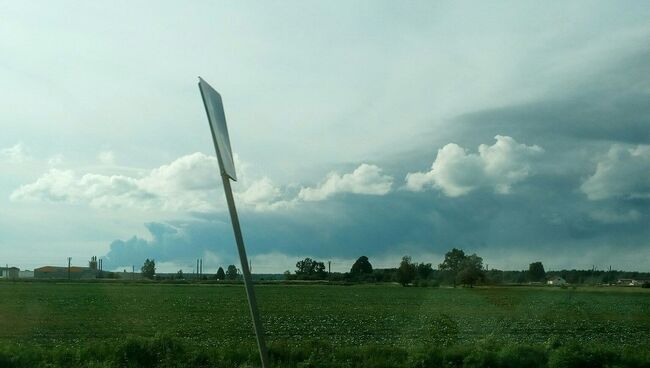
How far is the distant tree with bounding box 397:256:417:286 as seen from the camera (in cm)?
9806

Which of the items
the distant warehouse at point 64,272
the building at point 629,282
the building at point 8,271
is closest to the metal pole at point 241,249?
the building at point 629,282

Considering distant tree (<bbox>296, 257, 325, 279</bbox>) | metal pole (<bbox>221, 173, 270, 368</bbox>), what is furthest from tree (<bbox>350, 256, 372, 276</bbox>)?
metal pole (<bbox>221, 173, 270, 368</bbox>)

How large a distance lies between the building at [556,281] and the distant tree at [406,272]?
92.0 feet

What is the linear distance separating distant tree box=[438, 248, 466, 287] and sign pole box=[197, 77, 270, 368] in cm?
5919

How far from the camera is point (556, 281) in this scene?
7000 cm

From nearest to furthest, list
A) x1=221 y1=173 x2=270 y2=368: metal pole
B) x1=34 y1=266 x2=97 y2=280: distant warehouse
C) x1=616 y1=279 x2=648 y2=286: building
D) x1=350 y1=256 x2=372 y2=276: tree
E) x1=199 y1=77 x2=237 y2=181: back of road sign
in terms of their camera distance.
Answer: x1=199 y1=77 x2=237 y2=181: back of road sign
x1=221 y1=173 x2=270 y2=368: metal pole
x1=616 y1=279 x2=648 y2=286: building
x1=350 y1=256 x2=372 y2=276: tree
x1=34 y1=266 x2=97 y2=280: distant warehouse

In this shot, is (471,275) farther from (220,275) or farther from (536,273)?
(220,275)

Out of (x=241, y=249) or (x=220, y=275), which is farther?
(x=220, y=275)

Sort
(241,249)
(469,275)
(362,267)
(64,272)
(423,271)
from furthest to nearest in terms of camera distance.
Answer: (64,272) → (362,267) → (423,271) → (469,275) → (241,249)

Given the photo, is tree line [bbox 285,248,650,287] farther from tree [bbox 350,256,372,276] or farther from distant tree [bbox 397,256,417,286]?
tree [bbox 350,256,372,276]

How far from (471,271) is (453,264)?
4.44m

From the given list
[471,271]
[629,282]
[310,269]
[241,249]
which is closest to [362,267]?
[310,269]

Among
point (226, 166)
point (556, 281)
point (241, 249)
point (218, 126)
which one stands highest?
point (218, 126)

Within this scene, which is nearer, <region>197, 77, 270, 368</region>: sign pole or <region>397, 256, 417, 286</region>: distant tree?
<region>197, 77, 270, 368</region>: sign pole
